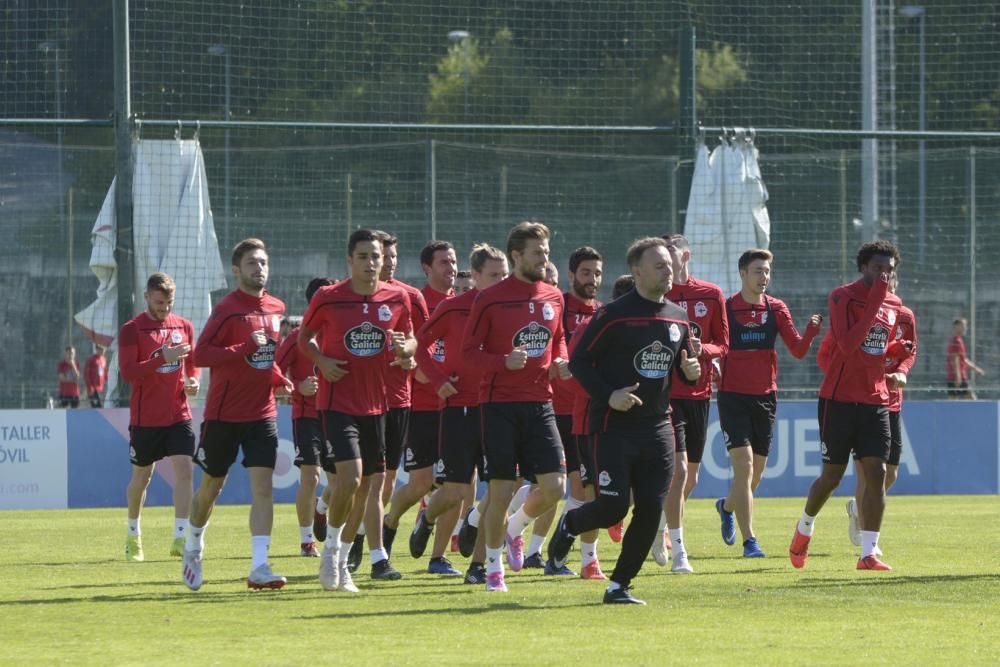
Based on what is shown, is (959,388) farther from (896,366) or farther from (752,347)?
(896,366)

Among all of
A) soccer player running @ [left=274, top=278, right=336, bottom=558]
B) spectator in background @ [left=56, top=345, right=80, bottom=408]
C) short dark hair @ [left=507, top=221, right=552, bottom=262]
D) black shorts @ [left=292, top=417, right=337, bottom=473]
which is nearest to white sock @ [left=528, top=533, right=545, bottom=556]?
soccer player running @ [left=274, top=278, right=336, bottom=558]

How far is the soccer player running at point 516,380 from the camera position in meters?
10.4

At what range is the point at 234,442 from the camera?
36.3 ft

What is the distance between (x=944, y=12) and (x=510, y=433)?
25.8 metres

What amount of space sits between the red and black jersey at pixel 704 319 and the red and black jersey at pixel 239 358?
2.84 meters

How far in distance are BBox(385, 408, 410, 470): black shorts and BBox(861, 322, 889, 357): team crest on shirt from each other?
3312mm

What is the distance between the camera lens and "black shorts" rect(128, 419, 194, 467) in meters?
13.9

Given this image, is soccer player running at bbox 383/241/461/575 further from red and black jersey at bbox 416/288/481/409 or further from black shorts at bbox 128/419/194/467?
black shorts at bbox 128/419/194/467

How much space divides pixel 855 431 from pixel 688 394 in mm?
1218

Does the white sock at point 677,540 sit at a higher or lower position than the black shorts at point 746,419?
lower

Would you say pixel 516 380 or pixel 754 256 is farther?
pixel 754 256

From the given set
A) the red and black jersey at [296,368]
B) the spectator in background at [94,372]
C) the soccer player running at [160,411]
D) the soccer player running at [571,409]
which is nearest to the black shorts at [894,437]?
the soccer player running at [571,409]

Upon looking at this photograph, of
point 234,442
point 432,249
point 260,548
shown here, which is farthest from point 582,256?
point 260,548

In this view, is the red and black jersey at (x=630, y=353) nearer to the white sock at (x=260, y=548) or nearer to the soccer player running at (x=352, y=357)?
the soccer player running at (x=352, y=357)
